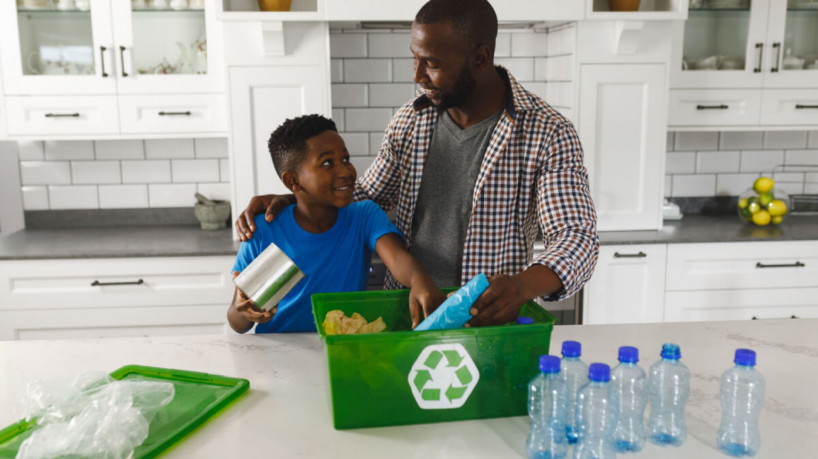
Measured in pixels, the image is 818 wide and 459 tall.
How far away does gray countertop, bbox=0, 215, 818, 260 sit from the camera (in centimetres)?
264

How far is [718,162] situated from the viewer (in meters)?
3.34

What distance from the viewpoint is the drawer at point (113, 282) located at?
8.62 feet

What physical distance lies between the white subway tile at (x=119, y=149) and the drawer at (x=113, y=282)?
0.66 m

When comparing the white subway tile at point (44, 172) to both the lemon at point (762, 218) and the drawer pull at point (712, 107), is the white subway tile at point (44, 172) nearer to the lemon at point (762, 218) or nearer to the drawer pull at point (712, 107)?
the drawer pull at point (712, 107)

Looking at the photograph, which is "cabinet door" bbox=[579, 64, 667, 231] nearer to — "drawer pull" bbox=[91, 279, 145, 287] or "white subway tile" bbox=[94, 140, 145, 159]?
"drawer pull" bbox=[91, 279, 145, 287]

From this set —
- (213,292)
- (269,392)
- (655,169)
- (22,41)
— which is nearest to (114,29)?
(22,41)

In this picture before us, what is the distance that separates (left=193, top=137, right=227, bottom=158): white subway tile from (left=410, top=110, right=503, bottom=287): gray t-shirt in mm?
1642

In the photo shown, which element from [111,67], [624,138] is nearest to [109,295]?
[111,67]

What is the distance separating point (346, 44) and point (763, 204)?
1.99m

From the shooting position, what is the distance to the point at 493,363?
42.8 inches

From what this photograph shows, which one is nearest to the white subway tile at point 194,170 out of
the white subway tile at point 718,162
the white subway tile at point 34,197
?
the white subway tile at point 34,197

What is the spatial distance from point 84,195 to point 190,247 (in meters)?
0.80

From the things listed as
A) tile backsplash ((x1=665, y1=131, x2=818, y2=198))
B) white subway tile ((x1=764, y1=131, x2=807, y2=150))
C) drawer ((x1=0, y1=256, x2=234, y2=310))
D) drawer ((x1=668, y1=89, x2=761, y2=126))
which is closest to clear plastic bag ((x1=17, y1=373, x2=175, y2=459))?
drawer ((x1=0, y1=256, x2=234, y2=310))

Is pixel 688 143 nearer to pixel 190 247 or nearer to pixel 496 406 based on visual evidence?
pixel 190 247
